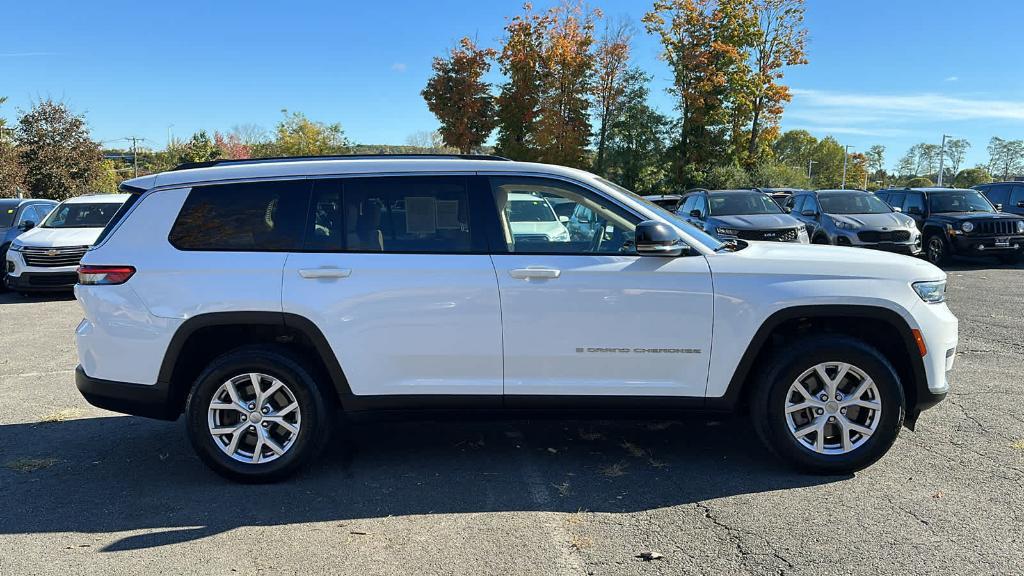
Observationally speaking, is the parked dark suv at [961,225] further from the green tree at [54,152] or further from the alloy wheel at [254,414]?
the green tree at [54,152]

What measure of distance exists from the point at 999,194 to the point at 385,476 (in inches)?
750

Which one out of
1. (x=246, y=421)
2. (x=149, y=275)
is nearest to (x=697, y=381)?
(x=246, y=421)

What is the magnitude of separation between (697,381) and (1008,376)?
13.0ft

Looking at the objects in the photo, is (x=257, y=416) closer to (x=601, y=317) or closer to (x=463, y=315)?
(x=463, y=315)

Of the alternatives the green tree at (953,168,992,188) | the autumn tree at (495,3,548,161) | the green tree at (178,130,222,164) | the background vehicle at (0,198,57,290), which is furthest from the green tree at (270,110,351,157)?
the green tree at (953,168,992,188)

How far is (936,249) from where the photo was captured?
50.2 feet

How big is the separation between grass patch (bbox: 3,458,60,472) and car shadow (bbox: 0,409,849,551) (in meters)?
0.01

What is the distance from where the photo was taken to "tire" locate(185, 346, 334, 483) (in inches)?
160

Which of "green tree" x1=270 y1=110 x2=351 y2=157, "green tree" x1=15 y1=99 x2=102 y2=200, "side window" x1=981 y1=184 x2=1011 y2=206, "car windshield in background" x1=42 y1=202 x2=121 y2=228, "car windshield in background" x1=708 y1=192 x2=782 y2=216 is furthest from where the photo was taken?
"green tree" x1=270 y1=110 x2=351 y2=157

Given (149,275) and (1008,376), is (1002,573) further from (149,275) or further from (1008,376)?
(149,275)

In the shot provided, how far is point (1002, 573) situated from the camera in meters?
3.01

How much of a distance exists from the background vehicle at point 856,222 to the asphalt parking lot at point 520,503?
8952 millimetres

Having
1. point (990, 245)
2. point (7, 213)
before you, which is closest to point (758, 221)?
point (990, 245)

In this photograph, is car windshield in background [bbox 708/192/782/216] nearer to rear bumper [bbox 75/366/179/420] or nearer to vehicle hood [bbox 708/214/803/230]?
vehicle hood [bbox 708/214/803/230]
